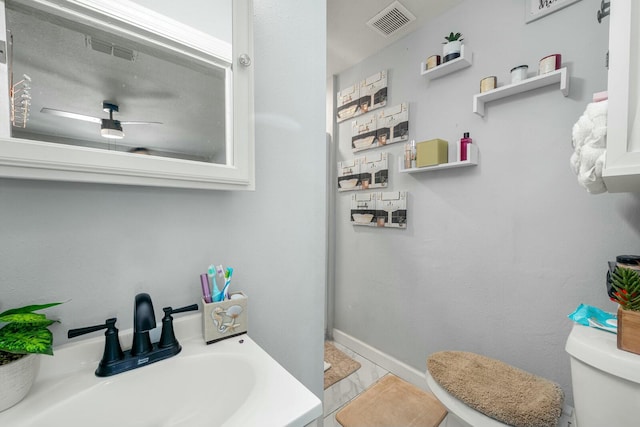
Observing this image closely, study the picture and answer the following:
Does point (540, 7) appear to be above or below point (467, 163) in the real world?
above

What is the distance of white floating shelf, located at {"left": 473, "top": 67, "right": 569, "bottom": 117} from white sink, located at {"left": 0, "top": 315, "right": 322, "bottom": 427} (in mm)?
1523

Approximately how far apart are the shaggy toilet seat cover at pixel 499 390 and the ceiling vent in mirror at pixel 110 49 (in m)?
1.44

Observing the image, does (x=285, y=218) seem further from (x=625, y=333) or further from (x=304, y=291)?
(x=625, y=333)

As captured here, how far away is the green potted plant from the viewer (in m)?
0.63

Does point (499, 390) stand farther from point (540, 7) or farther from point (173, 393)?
point (540, 7)

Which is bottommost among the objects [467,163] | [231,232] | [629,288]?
[629,288]

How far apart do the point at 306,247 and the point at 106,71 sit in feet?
2.36

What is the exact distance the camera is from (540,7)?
1.22 meters

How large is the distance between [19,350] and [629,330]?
1280 mm

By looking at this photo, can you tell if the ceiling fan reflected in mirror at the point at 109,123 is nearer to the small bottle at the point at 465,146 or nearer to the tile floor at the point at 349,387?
A: the small bottle at the point at 465,146

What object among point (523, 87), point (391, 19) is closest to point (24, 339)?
point (523, 87)

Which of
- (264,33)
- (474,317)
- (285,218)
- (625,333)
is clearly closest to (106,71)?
(264,33)

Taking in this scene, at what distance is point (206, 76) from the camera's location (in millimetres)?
707

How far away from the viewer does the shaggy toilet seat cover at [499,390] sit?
0.85 meters
